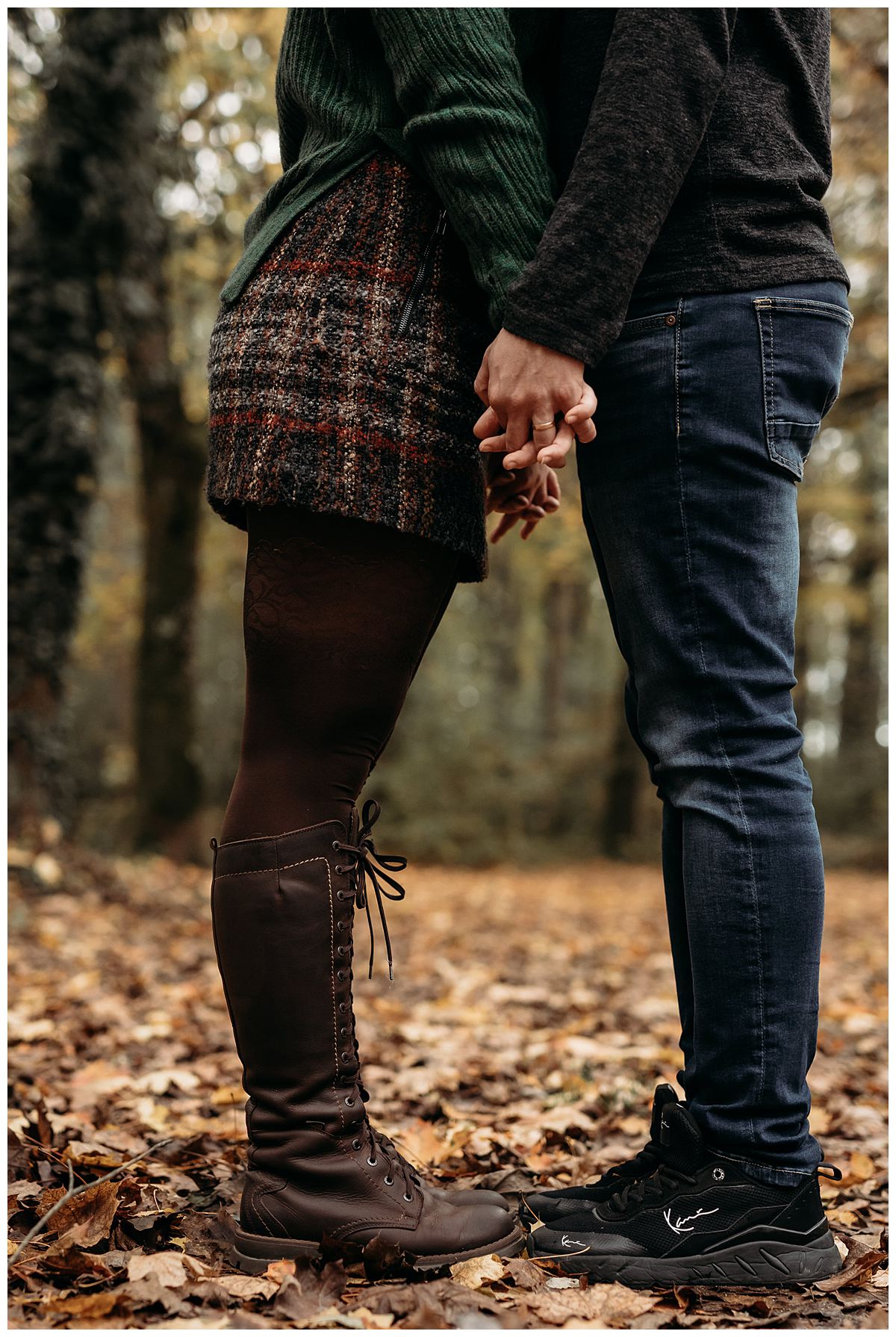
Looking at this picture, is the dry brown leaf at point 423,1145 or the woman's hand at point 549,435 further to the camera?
the dry brown leaf at point 423,1145

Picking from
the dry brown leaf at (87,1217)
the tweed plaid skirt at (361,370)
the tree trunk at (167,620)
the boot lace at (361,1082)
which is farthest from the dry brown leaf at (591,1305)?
the tree trunk at (167,620)

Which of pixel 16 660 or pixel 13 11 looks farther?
pixel 13 11

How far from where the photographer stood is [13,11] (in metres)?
6.31

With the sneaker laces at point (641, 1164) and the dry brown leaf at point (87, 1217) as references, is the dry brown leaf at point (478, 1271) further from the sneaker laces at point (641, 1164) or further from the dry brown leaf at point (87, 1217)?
the dry brown leaf at point (87, 1217)

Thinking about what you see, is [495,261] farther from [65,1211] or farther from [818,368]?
[65,1211]

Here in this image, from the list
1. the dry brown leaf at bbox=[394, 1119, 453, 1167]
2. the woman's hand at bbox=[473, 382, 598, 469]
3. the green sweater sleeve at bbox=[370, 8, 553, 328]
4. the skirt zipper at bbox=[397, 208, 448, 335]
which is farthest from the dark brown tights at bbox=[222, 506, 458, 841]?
the dry brown leaf at bbox=[394, 1119, 453, 1167]

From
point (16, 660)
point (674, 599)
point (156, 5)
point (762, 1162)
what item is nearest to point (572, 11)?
point (674, 599)

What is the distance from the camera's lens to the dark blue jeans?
156 cm

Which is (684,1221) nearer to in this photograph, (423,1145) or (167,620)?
(423,1145)

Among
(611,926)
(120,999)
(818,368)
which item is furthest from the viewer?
(611,926)

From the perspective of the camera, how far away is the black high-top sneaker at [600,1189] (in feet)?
5.48

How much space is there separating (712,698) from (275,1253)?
1.05 meters

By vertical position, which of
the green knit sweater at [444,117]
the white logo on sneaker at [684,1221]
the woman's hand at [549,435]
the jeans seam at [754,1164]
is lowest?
the white logo on sneaker at [684,1221]

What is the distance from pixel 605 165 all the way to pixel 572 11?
0.39 meters
